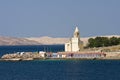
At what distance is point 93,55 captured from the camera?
15438cm

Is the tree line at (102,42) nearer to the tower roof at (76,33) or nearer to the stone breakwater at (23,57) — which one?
the tower roof at (76,33)

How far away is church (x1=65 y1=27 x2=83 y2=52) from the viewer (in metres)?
160

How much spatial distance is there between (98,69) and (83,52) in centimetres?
4079

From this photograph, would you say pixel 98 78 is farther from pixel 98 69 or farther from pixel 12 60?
pixel 12 60

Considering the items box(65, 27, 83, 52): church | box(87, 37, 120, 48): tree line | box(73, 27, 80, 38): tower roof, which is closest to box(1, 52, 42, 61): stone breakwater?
box(65, 27, 83, 52): church

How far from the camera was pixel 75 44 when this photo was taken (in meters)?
160

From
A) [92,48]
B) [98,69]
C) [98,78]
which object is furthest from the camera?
[92,48]

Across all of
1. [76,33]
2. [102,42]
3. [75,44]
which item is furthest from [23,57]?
[102,42]

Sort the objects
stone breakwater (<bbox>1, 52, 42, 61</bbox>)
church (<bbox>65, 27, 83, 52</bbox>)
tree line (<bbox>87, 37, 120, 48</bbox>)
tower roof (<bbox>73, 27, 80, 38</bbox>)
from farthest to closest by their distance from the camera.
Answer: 1. tree line (<bbox>87, 37, 120, 48</bbox>)
2. stone breakwater (<bbox>1, 52, 42, 61</bbox>)
3. tower roof (<bbox>73, 27, 80, 38</bbox>)
4. church (<bbox>65, 27, 83, 52</bbox>)

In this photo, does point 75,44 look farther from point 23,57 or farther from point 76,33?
point 23,57

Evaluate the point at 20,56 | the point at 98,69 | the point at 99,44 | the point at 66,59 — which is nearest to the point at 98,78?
the point at 98,69

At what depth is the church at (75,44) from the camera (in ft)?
523

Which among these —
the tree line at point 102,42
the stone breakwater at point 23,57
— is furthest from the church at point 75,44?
the tree line at point 102,42

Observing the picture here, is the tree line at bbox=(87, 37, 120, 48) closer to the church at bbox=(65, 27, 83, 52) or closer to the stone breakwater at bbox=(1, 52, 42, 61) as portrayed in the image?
the church at bbox=(65, 27, 83, 52)
